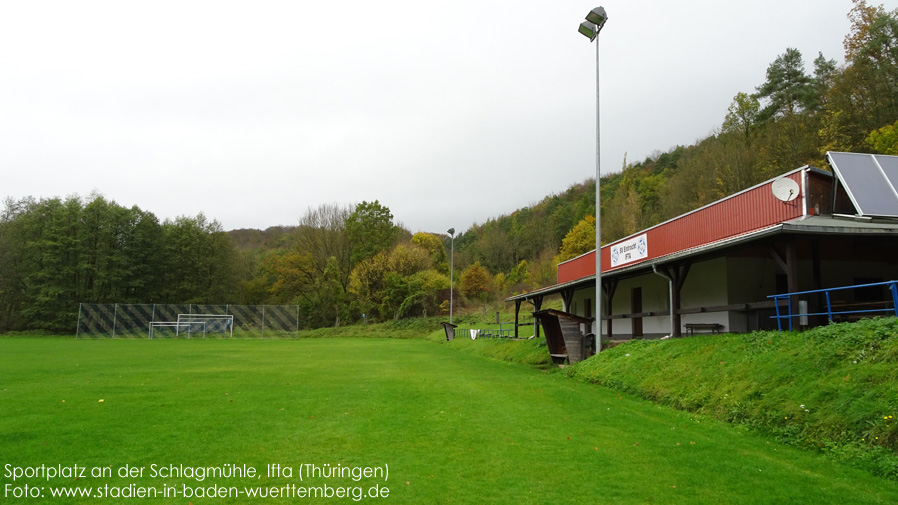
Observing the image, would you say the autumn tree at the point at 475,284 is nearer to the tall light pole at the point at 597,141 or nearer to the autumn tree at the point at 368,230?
the autumn tree at the point at 368,230

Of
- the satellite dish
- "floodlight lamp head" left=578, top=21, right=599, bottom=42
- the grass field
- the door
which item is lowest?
the grass field

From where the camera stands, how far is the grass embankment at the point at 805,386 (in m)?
6.30

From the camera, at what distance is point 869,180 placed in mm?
14188

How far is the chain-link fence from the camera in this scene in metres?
41.3

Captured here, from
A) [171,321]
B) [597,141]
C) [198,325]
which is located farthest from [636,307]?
[171,321]

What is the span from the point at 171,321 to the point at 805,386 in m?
48.0

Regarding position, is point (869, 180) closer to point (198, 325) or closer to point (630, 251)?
point (630, 251)

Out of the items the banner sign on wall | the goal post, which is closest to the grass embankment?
the banner sign on wall

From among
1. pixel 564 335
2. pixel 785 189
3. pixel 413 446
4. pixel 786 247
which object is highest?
pixel 785 189

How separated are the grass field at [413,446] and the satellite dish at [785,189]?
747cm

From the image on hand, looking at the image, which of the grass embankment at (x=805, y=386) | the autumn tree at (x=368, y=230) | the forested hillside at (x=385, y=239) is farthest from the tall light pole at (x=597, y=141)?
the autumn tree at (x=368, y=230)

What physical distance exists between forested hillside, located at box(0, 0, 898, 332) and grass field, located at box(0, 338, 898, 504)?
27.9 meters

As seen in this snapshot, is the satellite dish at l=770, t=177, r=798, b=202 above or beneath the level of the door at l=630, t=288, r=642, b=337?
above

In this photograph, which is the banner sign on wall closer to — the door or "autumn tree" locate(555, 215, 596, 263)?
the door
